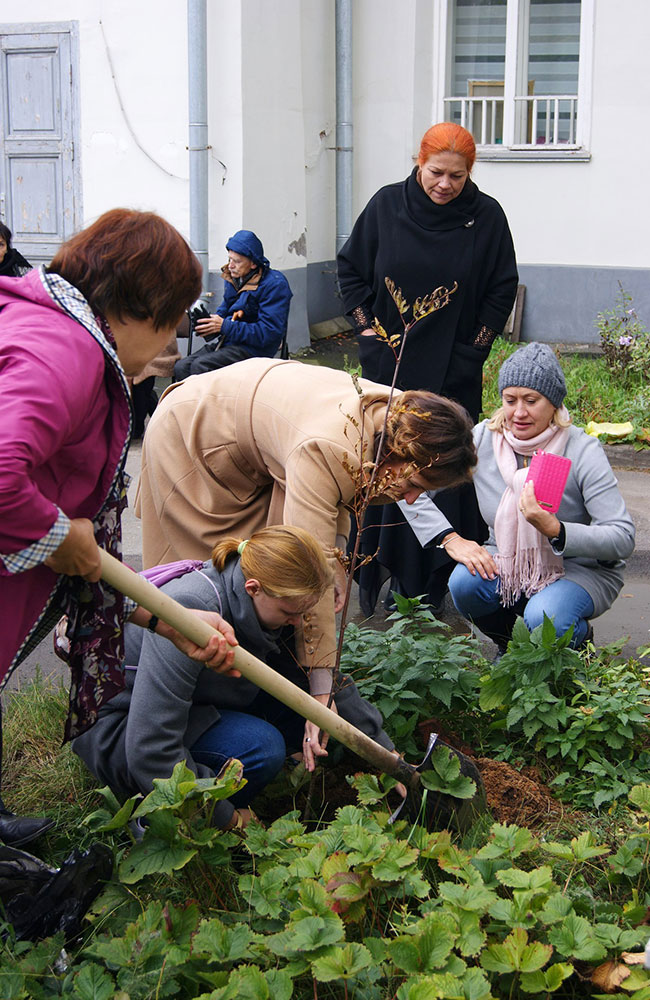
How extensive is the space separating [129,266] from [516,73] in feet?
31.5

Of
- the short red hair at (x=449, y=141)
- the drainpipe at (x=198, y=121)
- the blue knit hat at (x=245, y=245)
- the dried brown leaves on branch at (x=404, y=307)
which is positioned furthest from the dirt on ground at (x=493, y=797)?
the drainpipe at (x=198, y=121)

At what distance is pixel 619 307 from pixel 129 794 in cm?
857

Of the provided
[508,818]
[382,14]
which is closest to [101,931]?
[508,818]

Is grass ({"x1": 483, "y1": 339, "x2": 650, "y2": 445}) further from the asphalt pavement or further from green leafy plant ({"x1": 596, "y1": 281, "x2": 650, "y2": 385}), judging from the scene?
the asphalt pavement

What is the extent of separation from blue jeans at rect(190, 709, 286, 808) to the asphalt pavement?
4.16ft

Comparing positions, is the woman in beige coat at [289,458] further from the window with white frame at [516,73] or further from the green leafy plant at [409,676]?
the window with white frame at [516,73]

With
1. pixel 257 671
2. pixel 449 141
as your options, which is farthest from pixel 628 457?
pixel 257 671

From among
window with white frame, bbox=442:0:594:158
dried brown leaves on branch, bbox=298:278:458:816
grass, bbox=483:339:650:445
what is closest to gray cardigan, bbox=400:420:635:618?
dried brown leaves on branch, bbox=298:278:458:816

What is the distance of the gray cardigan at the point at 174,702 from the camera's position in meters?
2.78

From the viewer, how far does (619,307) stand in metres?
10.5

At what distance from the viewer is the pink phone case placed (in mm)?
3846

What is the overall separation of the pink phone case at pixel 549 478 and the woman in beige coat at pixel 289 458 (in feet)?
2.65

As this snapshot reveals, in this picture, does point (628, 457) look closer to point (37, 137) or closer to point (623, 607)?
point (623, 607)

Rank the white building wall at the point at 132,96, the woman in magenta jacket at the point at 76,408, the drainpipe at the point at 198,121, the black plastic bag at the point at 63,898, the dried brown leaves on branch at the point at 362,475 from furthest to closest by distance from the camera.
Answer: the white building wall at the point at 132,96
the drainpipe at the point at 198,121
the dried brown leaves on branch at the point at 362,475
the black plastic bag at the point at 63,898
the woman in magenta jacket at the point at 76,408
